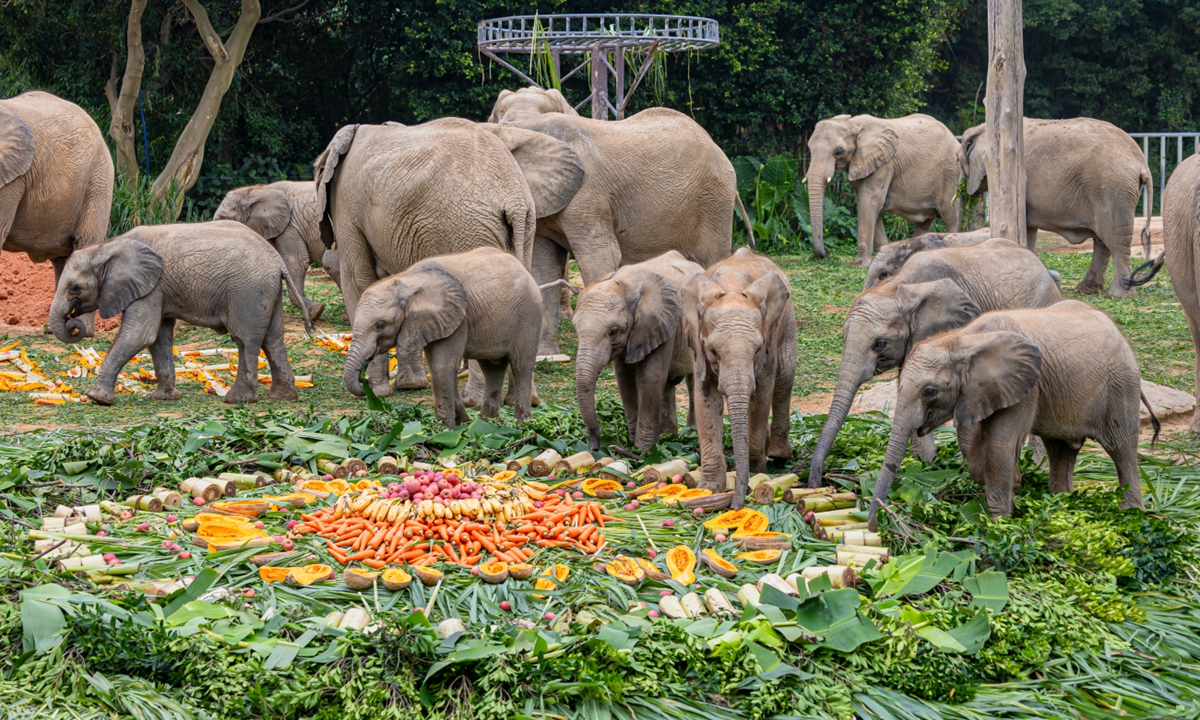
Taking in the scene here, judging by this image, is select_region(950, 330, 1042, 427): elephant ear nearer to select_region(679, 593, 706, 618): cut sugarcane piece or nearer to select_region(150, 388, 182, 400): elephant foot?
select_region(679, 593, 706, 618): cut sugarcane piece

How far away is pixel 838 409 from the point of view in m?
6.44

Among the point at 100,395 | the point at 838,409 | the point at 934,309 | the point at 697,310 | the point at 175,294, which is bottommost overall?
the point at 100,395

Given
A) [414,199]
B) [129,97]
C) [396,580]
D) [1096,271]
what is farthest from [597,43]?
[396,580]

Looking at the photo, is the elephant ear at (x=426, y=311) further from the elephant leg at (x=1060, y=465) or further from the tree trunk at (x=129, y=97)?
the tree trunk at (x=129, y=97)

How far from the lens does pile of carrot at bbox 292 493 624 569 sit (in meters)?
5.47

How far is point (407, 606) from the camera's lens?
199 inches

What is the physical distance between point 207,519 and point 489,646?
6.76ft

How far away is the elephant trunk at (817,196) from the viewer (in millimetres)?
17500

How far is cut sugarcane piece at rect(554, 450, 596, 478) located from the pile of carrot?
839mm

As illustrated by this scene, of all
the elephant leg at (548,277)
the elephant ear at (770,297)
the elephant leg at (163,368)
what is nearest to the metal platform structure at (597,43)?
the elephant leg at (548,277)

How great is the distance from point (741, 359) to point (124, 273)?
549 cm

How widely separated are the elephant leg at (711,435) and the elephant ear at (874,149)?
1251 cm

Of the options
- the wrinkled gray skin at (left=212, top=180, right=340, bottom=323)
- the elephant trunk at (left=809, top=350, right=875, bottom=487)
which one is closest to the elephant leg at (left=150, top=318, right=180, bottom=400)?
the wrinkled gray skin at (left=212, top=180, right=340, bottom=323)

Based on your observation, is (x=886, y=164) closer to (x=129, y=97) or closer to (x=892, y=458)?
(x=129, y=97)
